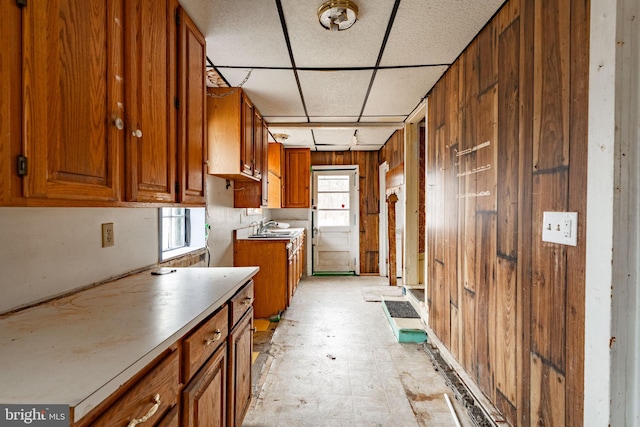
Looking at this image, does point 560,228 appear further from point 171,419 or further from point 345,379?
point 345,379

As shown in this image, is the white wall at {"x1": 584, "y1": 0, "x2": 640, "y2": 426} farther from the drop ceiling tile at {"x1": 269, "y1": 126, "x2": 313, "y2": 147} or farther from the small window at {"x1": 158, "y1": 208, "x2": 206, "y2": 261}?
the drop ceiling tile at {"x1": 269, "y1": 126, "x2": 313, "y2": 147}

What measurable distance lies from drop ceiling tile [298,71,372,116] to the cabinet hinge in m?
1.90

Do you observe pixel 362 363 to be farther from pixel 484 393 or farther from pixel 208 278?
pixel 208 278

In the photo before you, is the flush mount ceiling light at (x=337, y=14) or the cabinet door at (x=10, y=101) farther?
the flush mount ceiling light at (x=337, y=14)

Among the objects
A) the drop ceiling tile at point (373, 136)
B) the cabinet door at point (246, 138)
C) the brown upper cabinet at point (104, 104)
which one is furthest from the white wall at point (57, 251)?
the drop ceiling tile at point (373, 136)

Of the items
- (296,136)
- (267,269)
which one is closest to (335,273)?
(267,269)

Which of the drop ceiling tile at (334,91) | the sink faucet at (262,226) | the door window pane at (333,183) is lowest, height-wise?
the sink faucet at (262,226)

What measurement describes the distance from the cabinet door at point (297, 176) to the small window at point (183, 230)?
8.58 ft

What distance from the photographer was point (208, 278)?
1.55m

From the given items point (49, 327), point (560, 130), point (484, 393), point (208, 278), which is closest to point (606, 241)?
point (560, 130)

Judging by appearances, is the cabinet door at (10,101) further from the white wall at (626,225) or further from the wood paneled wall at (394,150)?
the wood paneled wall at (394,150)

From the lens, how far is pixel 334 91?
2.61 m

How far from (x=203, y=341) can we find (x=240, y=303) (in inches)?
16.9

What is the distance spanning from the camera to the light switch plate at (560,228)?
1075 millimetres
